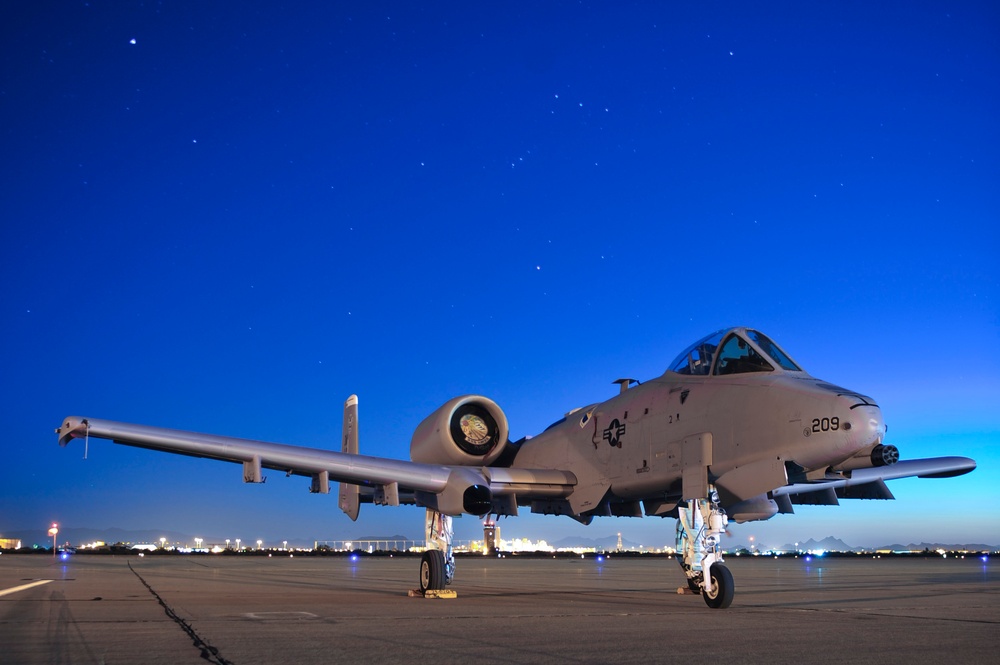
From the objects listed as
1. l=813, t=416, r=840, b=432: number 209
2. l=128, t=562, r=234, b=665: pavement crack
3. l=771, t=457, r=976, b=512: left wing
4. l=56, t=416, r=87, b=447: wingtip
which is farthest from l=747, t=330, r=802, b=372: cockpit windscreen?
l=56, t=416, r=87, b=447: wingtip

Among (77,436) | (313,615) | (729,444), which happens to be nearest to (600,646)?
(313,615)

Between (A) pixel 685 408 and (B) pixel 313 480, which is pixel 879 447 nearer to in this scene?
(A) pixel 685 408

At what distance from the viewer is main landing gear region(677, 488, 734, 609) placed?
12000mm

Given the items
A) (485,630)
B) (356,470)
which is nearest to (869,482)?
(356,470)

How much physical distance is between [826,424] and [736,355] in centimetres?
219

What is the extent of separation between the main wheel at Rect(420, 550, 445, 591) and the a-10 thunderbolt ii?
0.08ft

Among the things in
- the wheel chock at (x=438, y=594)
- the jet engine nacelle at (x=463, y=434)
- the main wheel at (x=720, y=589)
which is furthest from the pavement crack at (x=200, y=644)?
the jet engine nacelle at (x=463, y=434)

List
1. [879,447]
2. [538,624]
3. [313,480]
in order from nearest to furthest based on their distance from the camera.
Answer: [538,624] < [879,447] < [313,480]

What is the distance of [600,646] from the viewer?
7.34 m

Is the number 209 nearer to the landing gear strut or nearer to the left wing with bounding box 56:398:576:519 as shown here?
the left wing with bounding box 56:398:576:519

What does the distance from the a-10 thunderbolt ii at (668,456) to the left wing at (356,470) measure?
2 centimetres

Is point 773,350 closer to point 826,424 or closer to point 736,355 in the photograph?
point 736,355

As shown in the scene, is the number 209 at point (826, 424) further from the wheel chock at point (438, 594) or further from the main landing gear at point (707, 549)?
the wheel chock at point (438, 594)

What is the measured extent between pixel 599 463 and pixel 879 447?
5392 millimetres
